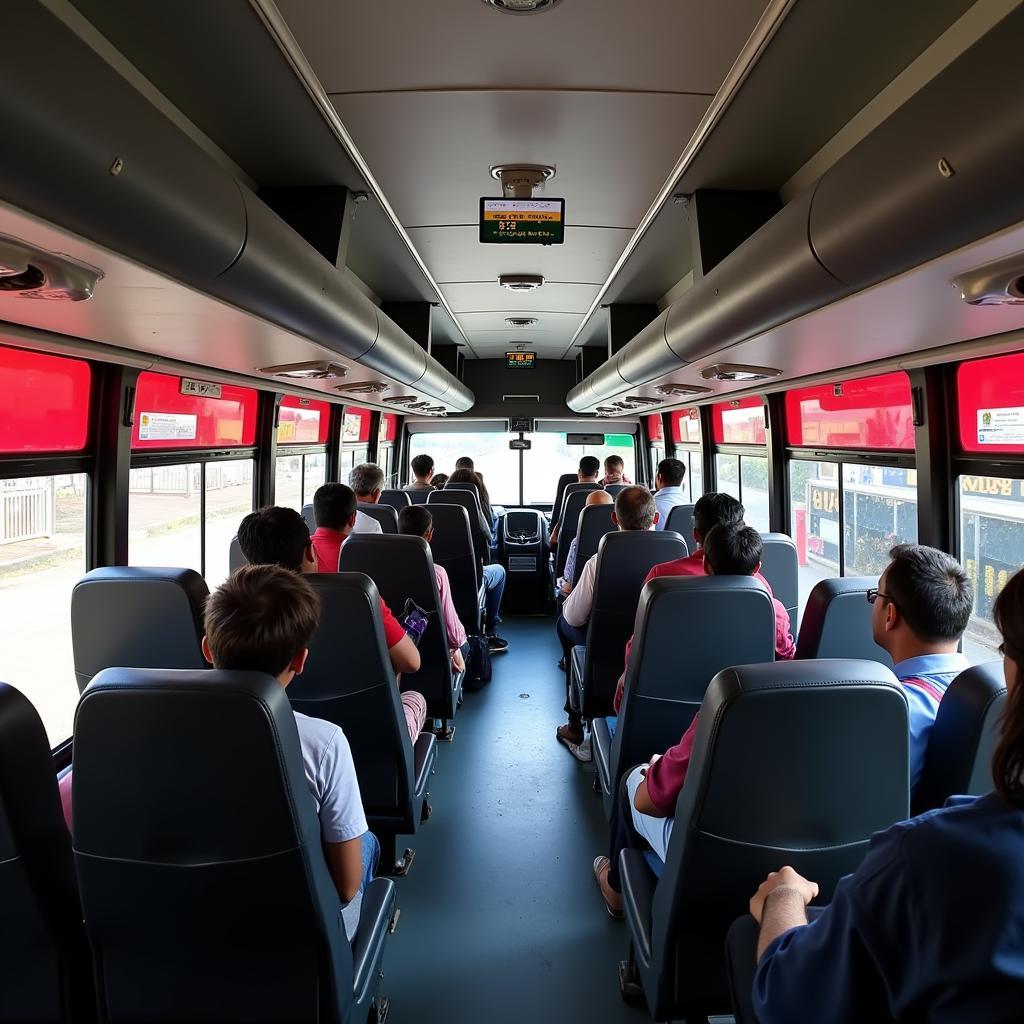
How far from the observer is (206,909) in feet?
4.74

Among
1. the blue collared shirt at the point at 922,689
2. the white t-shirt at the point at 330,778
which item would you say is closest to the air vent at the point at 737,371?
the blue collared shirt at the point at 922,689

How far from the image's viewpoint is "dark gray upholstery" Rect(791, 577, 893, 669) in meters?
2.49

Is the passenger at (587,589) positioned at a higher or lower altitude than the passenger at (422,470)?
lower

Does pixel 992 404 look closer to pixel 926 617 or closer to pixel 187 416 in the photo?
pixel 926 617

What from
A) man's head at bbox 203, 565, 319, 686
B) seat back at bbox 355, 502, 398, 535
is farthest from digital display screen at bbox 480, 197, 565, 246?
seat back at bbox 355, 502, 398, 535

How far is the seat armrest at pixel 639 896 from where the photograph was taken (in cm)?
183

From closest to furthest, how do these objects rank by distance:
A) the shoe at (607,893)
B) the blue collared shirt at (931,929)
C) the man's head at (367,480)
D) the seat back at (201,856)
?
the blue collared shirt at (931,929)
the seat back at (201,856)
the shoe at (607,893)
the man's head at (367,480)

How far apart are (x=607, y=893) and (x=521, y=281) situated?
468 cm

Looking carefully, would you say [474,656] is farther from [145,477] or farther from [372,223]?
[372,223]

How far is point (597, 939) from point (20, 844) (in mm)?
2132

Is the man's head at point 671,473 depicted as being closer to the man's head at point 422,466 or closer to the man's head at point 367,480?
the man's head at point 422,466

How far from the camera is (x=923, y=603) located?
71.7 inches

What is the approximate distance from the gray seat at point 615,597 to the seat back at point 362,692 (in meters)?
1.40

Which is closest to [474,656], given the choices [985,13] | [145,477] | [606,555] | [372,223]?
[606,555]
